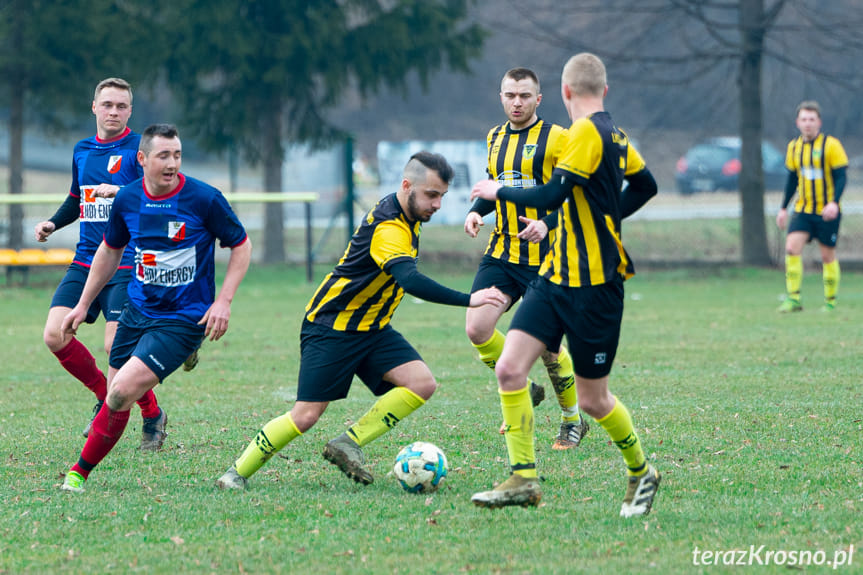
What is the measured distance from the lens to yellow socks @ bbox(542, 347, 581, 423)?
6078 mm

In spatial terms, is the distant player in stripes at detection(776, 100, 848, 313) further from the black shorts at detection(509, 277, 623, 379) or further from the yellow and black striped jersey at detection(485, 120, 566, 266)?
the black shorts at detection(509, 277, 623, 379)

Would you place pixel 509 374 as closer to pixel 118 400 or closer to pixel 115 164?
pixel 118 400

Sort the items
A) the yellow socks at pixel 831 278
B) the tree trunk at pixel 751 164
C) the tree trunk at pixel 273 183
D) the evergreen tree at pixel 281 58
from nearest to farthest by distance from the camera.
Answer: the yellow socks at pixel 831 278, the tree trunk at pixel 751 164, the evergreen tree at pixel 281 58, the tree trunk at pixel 273 183

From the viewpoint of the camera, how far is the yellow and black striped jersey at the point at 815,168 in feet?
40.8

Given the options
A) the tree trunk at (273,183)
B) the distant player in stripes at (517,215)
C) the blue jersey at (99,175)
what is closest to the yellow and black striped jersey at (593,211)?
the distant player in stripes at (517,215)

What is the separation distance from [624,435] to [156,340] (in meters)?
2.32

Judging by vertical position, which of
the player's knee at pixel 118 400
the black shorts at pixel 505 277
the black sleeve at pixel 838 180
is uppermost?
the black sleeve at pixel 838 180

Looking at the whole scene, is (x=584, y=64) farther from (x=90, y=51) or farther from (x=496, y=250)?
(x=90, y=51)

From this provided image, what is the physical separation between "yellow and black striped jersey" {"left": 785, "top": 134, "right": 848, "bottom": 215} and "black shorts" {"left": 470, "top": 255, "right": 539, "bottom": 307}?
721 centimetres

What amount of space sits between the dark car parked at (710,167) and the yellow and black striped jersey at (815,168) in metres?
9.32

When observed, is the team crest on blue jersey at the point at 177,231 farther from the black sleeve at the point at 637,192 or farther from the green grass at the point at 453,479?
the black sleeve at the point at 637,192

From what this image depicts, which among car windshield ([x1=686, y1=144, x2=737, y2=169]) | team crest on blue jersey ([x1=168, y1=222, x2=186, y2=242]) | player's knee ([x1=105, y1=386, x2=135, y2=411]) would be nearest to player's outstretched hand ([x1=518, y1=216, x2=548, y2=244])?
team crest on blue jersey ([x1=168, y1=222, x2=186, y2=242])

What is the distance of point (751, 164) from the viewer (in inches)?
754

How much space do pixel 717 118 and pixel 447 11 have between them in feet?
19.3
